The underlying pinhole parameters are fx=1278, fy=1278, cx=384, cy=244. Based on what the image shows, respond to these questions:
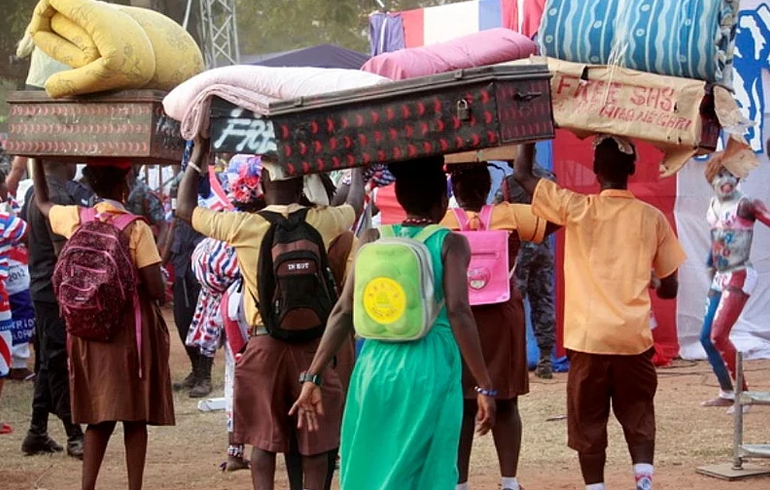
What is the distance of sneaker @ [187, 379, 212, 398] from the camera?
11.1 metres

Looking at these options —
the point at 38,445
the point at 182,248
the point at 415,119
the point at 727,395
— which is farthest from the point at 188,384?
the point at 415,119

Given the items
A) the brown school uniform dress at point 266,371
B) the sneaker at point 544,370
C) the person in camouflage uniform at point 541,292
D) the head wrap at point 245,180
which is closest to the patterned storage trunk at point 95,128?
the brown school uniform dress at point 266,371

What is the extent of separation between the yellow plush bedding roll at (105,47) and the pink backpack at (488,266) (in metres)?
1.68

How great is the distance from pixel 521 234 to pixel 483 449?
249cm

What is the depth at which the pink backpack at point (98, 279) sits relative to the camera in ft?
20.1

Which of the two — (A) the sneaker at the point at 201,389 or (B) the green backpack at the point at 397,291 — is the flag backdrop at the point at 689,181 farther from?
(B) the green backpack at the point at 397,291

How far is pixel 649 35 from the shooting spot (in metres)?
5.45

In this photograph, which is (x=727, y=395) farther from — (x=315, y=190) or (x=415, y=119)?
(x=415, y=119)

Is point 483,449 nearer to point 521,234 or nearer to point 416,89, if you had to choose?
point 521,234

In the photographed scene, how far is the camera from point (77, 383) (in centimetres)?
633

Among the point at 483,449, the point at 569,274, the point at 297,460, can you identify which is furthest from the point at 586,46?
the point at 483,449

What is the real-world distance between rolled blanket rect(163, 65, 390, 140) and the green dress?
3.25 ft

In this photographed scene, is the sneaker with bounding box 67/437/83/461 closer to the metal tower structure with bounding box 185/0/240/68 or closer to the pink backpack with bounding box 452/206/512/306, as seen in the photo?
the pink backpack with bounding box 452/206/512/306

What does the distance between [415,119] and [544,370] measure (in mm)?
7454
